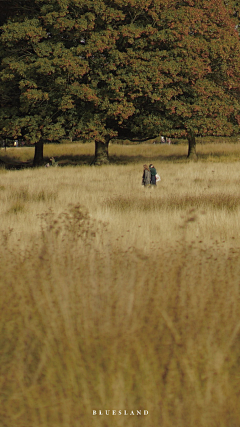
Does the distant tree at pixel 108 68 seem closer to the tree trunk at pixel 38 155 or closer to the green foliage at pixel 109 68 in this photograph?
the green foliage at pixel 109 68

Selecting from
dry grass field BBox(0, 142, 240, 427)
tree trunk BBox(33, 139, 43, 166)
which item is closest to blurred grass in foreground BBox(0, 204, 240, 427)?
dry grass field BBox(0, 142, 240, 427)

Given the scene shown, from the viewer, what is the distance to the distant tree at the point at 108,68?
29359 mm

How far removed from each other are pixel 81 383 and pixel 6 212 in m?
8.99

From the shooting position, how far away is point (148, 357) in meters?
3.83

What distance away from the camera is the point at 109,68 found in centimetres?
2942

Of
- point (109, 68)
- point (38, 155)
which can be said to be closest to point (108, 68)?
point (109, 68)

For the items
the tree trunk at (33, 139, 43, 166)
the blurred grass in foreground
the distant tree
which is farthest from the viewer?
the tree trunk at (33, 139, 43, 166)

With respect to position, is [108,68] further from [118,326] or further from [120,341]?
→ [120,341]

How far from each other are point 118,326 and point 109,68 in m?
26.6

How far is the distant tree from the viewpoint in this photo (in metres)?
29.4

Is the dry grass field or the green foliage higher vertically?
the green foliage

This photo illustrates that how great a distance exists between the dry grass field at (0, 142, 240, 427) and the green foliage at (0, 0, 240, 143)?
69.6 feet

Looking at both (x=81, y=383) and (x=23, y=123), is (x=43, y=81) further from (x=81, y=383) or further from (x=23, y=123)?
(x=81, y=383)

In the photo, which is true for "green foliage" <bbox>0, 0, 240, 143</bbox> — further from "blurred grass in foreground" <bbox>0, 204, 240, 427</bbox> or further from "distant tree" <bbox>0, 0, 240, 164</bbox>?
"blurred grass in foreground" <bbox>0, 204, 240, 427</bbox>
